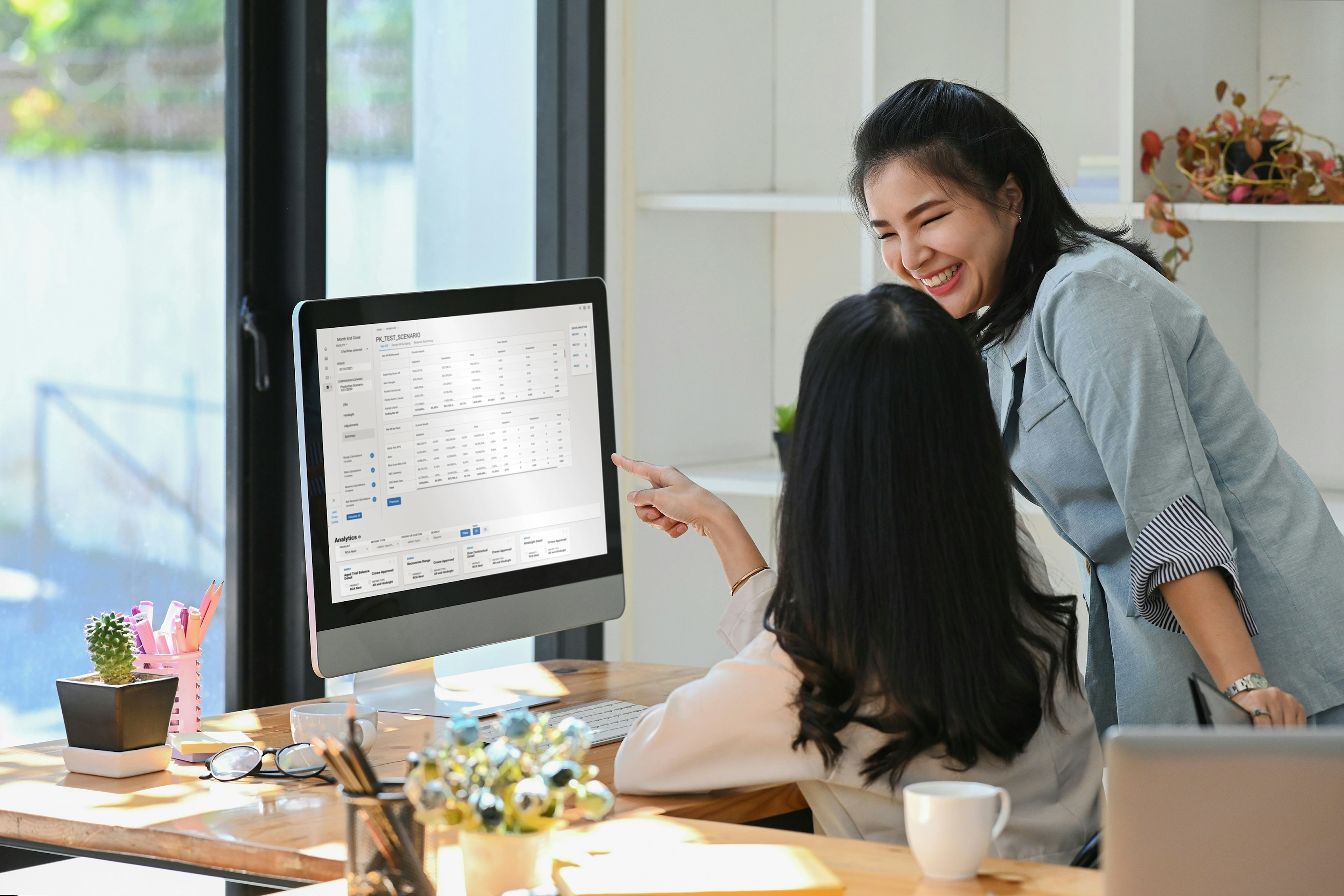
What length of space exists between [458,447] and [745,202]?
126 centimetres

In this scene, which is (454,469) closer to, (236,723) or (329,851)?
(236,723)

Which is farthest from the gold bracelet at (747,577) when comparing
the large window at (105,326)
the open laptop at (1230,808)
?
the large window at (105,326)

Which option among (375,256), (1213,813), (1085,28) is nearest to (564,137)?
(375,256)

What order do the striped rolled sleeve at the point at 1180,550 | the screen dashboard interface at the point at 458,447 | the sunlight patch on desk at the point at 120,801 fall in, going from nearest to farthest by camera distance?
the sunlight patch on desk at the point at 120,801 → the striped rolled sleeve at the point at 1180,550 → the screen dashboard interface at the point at 458,447

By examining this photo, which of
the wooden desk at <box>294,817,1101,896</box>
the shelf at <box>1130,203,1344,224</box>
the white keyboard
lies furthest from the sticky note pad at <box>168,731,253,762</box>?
the shelf at <box>1130,203,1344,224</box>

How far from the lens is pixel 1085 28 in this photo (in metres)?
3.16

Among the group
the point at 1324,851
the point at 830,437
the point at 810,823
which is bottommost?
the point at 810,823

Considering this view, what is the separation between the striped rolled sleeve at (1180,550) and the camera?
174cm

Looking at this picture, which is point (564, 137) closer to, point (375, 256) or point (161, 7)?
point (375, 256)

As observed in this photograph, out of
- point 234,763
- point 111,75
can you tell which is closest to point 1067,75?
point 111,75

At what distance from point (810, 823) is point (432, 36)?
173 centimetres

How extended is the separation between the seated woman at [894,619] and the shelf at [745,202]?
60.2 inches

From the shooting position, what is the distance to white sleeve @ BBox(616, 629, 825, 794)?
1.54 m

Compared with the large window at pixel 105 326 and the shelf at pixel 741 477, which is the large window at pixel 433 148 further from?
the shelf at pixel 741 477
